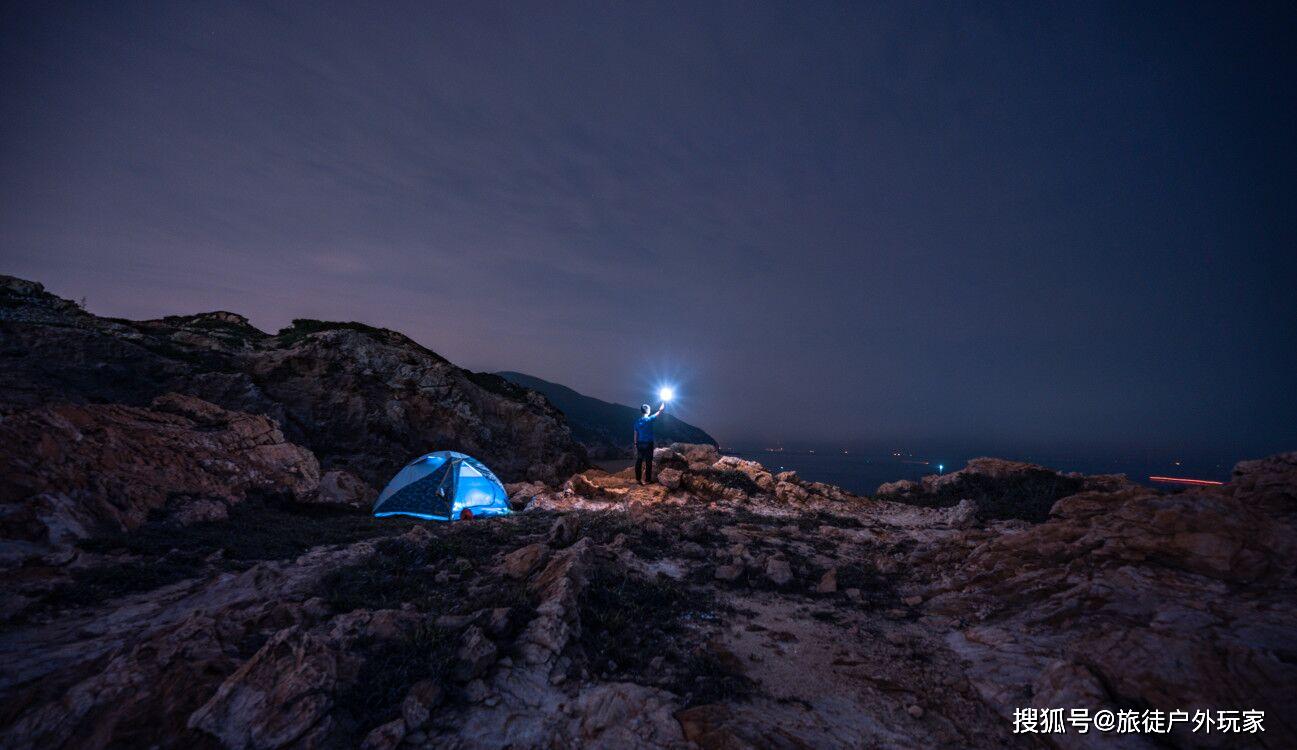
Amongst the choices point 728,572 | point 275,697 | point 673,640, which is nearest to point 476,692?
point 275,697

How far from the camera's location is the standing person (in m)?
20.0

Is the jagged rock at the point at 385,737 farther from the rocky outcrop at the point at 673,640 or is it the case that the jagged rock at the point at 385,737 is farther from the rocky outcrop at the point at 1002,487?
the rocky outcrop at the point at 1002,487

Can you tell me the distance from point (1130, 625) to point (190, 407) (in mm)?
22462

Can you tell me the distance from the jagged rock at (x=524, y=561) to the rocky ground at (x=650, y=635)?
0.05 meters

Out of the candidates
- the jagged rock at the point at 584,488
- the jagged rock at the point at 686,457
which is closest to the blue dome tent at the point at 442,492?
the jagged rock at the point at 584,488

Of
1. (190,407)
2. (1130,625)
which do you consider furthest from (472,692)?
(190,407)

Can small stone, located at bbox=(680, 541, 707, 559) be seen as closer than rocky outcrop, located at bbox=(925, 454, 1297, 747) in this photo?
No

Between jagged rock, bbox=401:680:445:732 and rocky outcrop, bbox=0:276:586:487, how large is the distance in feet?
50.2

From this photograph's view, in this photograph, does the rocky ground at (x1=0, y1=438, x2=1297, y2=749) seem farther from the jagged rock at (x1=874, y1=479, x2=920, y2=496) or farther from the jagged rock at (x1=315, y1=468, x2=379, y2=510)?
the jagged rock at (x1=874, y1=479, x2=920, y2=496)

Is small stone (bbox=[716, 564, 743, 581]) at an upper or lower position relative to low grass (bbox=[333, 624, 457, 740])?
lower

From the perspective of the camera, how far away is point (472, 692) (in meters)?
4.21

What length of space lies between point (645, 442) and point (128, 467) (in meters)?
15.5

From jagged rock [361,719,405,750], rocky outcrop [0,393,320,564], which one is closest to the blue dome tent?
rocky outcrop [0,393,320,564]

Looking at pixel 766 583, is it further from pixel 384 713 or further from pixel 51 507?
pixel 51 507
